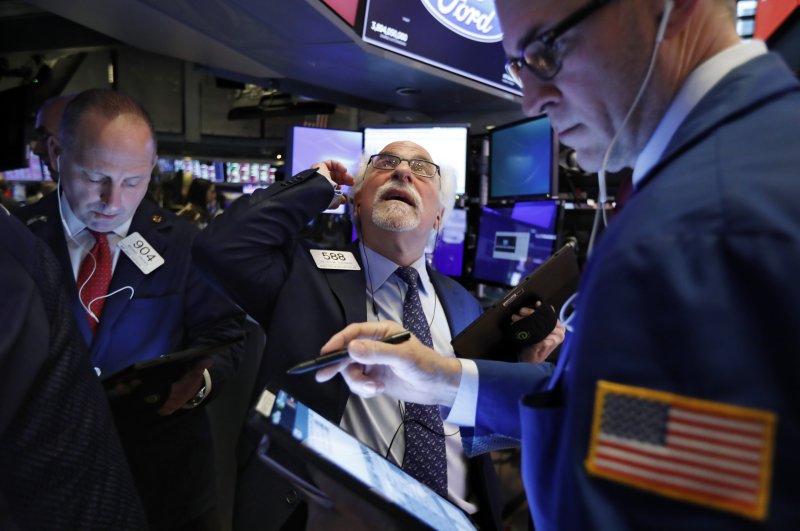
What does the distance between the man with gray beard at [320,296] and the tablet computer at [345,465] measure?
470mm

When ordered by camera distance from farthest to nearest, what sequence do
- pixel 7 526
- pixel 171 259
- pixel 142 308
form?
1. pixel 171 259
2. pixel 142 308
3. pixel 7 526

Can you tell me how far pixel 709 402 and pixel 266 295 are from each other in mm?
1327

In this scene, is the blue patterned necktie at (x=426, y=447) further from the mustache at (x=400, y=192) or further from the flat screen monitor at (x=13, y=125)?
the flat screen monitor at (x=13, y=125)

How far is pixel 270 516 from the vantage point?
1.30 meters

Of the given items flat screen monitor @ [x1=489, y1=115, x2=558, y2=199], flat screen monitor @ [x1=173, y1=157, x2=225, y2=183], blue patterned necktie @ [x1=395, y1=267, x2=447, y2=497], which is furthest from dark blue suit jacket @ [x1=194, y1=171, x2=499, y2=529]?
flat screen monitor @ [x1=173, y1=157, x2=225, y2=183]

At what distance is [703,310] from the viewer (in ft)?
1.26

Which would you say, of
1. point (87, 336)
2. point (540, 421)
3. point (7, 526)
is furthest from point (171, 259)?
point (540, 421)

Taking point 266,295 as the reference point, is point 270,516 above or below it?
below

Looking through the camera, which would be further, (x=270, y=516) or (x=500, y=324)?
(x=500, y=324)

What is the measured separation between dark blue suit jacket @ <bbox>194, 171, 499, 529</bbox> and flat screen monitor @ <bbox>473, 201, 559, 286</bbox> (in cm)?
137

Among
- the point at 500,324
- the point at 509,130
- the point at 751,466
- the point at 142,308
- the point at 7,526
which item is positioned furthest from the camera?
the point at 509,130

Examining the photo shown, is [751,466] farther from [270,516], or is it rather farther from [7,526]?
[270,516]

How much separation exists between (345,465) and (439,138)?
279 centimetres

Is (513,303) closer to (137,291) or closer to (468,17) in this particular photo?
(137,291)
